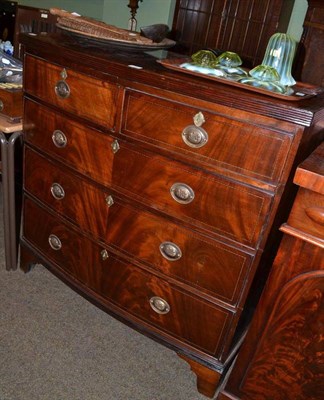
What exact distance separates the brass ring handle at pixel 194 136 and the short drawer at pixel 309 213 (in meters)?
0.26

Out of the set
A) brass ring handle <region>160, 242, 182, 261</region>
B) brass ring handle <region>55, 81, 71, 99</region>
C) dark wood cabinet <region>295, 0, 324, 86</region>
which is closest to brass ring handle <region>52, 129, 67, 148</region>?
brass ring handle <region>55, 81, 71, 99</region>

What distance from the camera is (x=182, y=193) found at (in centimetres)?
106

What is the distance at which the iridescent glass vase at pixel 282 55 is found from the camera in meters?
1.04

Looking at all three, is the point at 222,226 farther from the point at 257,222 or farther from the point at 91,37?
the point at 91,37

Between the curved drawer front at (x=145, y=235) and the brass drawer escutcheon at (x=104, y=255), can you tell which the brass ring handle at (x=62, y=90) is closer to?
the curved drawer front at (x=145, y=235)

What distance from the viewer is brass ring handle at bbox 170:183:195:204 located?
104 centimetres

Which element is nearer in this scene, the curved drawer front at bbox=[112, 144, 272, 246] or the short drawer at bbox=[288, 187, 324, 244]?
the short drawer at bbox=[288, 187, 324, 244]

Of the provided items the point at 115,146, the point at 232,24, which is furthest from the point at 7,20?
the point at 232,24

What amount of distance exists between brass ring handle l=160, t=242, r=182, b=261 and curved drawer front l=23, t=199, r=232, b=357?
9 centimetres

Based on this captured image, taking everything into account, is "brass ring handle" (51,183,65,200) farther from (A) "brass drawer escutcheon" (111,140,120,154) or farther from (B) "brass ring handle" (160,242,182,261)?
(B) "brass ring handle" (160,242,182,261)

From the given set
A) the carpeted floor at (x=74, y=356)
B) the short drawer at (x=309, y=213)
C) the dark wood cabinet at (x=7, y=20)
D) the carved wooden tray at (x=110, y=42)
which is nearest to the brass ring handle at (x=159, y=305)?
the carpeted floor at (x=74, y=356)

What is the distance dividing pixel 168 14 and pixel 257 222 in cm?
315

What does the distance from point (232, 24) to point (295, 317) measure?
3.11 m

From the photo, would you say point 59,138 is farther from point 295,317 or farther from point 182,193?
point 295,317
